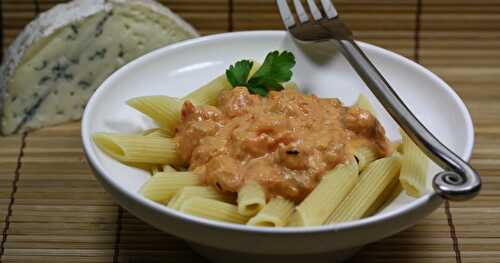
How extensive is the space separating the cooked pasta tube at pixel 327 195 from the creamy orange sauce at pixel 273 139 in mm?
21

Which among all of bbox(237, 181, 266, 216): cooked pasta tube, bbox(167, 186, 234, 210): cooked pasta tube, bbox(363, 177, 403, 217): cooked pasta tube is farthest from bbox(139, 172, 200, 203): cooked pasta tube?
bbox(363, 177, 403, 217): cooked pasta tube

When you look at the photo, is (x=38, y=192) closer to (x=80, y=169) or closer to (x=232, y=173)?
(x=80, y=169)

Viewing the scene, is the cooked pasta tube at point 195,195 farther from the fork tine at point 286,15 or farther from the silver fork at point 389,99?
the fork tine at point 286,15

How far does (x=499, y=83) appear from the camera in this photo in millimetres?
2475

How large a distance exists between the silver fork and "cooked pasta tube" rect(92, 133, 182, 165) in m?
0.46

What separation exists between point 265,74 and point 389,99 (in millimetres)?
330

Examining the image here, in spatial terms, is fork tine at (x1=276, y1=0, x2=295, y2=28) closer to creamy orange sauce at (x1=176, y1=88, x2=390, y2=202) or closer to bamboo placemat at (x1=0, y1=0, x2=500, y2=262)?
creamy orange sauce at (x1=176, y1=88, x2=390, y2=202)

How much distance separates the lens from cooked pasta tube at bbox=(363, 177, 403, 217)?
1.63m

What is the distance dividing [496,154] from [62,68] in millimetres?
1219

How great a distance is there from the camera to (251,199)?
1.52 metres

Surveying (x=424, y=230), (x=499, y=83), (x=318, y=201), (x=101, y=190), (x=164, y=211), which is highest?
(x=164, y=211)

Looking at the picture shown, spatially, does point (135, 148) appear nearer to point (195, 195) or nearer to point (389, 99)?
point (195, 195)

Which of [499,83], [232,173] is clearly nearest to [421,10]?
[499,83]

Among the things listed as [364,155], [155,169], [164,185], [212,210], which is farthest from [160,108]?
[364,155]
